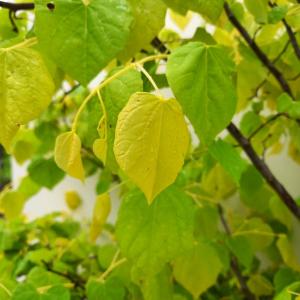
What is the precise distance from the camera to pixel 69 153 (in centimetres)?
32

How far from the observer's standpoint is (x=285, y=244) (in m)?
0.64

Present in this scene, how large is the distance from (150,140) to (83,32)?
0.09 meters

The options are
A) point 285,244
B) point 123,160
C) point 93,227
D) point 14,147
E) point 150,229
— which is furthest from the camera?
point 14,147

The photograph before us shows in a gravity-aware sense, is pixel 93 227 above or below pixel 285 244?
above

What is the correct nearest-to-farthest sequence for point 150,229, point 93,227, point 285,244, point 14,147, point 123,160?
point 123,160 → point 150,229 → point 93,227 → point 285,244 → point 14,147

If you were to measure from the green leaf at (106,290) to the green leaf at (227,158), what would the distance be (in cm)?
17

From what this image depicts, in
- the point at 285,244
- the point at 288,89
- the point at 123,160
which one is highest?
the point at 123,160

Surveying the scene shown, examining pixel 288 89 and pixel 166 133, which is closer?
pixel 166 133

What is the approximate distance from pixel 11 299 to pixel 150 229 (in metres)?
0.14

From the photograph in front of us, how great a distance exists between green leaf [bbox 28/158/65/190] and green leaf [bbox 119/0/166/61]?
0.38 metres

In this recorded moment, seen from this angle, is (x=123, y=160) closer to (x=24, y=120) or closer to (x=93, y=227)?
(x=24, y=120)

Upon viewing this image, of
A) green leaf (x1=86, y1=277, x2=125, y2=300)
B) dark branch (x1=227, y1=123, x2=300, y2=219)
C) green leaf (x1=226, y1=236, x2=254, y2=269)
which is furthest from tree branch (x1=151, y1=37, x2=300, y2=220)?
green leaf (x1=86, y1=277, x2=125, y2=300)

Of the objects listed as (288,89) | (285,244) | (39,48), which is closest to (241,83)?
(288,89)

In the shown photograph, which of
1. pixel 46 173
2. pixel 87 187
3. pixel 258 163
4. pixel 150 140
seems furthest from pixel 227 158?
pixel 87 187
